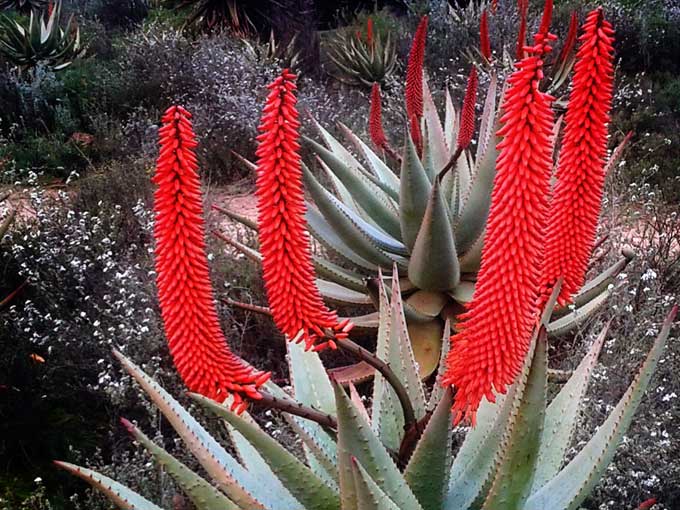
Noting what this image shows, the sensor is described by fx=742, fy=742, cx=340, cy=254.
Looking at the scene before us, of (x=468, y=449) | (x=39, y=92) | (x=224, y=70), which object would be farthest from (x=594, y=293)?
(x=39, y=92)

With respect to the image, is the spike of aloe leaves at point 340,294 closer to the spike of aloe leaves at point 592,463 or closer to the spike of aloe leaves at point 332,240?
the spike of aloe leaves at point 332,240

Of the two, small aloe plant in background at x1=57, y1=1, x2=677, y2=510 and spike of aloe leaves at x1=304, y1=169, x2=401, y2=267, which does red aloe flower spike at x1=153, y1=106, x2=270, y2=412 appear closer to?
small aloe plant in background at x1=57, y1=1, x2=677, y2=510

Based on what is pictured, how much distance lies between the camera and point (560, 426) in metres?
1.74

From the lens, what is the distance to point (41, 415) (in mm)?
3248

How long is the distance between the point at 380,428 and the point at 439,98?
6610 mm

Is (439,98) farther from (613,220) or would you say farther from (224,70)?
(613,220)

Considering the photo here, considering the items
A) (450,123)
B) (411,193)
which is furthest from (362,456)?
(450,123)

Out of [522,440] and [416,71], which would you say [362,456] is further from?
[416,71]

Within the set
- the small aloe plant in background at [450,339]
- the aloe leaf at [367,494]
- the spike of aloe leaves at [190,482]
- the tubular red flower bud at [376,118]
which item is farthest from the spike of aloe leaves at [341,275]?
the aloe leaf at [367,494]

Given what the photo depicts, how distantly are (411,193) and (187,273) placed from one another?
2341mm

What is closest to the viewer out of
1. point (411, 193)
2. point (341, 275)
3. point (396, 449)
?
point (396, 449)

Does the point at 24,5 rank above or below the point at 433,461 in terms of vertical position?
below

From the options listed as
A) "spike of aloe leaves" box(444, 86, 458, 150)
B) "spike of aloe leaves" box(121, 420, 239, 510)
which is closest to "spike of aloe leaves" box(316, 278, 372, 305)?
"spike of aloe leaves" box(444, 86, 458, 150)

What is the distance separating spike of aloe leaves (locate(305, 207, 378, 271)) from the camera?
350 cm
